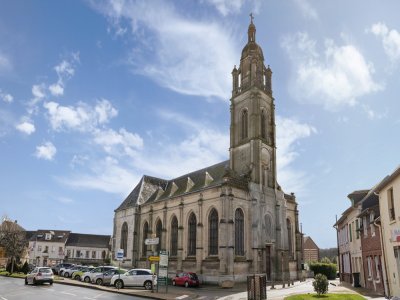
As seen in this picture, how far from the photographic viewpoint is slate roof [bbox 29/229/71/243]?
84.8m

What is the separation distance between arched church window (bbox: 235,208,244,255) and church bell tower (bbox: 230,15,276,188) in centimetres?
409

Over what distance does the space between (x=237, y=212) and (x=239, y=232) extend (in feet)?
6.50

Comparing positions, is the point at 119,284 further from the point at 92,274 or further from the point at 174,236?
the point at 174,236

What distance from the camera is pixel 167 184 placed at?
A: 5412 centimetres

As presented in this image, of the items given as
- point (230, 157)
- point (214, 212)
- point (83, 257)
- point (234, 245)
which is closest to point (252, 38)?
point (230, 157)

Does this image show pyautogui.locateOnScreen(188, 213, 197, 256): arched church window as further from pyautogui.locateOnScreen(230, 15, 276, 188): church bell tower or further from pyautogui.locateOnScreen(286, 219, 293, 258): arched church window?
pyautogui.locateOnScreen(286, 219, 293, 258): arched church window

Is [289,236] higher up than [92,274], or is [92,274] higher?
[289,236]

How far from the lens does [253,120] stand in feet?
135

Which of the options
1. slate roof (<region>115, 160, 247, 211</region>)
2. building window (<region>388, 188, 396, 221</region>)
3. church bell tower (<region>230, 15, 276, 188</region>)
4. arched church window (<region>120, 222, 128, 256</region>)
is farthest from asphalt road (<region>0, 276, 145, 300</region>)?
arched church window (<region>120, 222, 128, 256</region>)

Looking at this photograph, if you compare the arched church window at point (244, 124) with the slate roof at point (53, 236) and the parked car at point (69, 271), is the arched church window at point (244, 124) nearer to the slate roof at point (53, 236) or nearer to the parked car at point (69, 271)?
the parked car at point (69, 271)

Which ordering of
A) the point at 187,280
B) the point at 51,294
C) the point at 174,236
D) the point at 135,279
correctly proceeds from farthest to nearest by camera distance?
the point at 174,236 < the point at 187,280 < the point at 135,279 < the point at 51,294

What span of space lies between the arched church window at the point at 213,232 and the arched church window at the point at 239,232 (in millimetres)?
2091

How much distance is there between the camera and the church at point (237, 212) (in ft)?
117

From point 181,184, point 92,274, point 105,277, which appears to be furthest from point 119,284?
point 181,184
